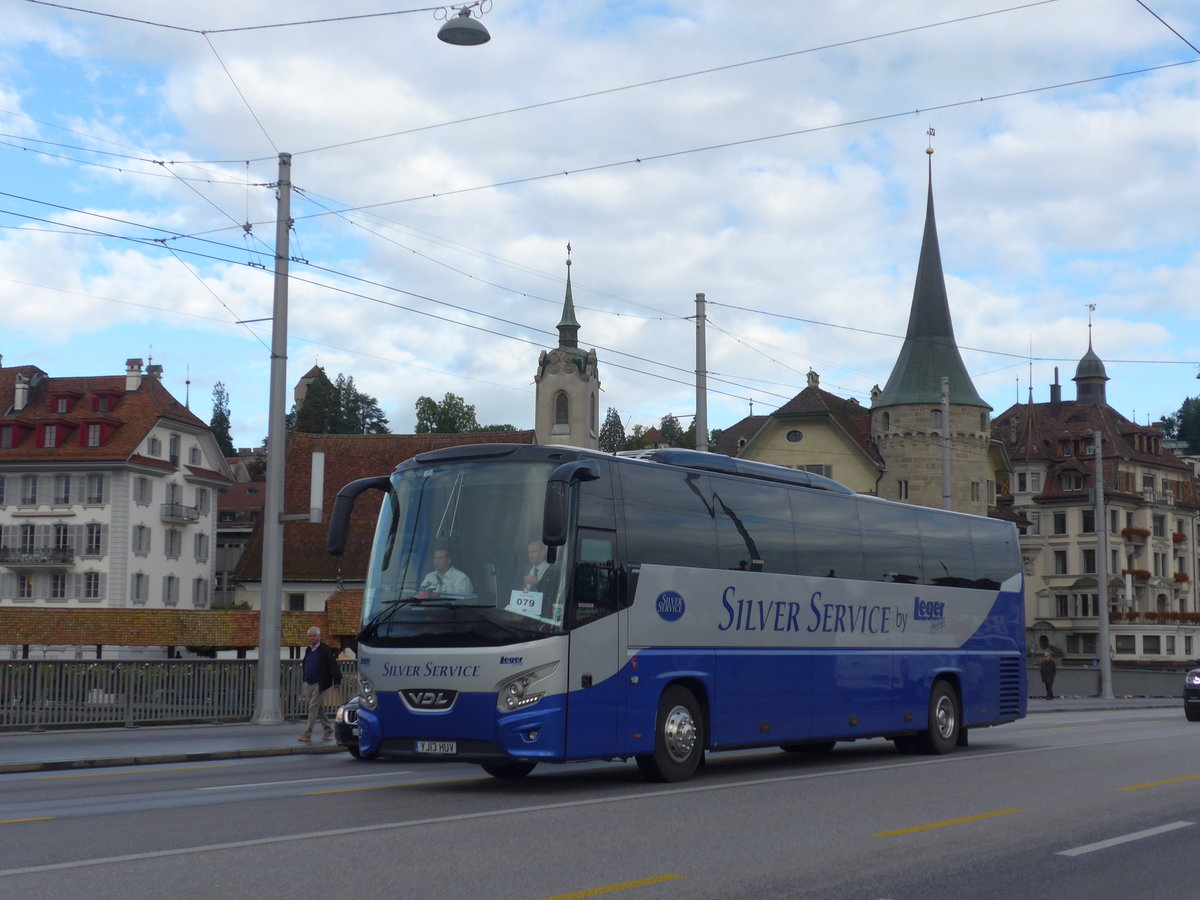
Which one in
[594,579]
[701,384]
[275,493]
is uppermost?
[701,384]

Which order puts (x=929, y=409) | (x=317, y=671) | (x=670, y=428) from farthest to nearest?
(x=670, y=428)
(x=929, y=409)
(x=317, y=671)

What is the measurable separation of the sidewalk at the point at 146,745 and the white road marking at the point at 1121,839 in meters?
12.3

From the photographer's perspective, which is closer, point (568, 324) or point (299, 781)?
point (299, 781)

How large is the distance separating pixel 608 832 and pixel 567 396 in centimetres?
9119

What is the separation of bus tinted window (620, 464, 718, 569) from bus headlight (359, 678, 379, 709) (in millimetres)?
2833

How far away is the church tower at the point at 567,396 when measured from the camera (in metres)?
101

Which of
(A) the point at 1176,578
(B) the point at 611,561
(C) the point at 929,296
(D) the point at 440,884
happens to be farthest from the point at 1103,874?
(A) the point at 1176,578

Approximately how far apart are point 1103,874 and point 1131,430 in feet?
313

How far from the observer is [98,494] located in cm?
7512

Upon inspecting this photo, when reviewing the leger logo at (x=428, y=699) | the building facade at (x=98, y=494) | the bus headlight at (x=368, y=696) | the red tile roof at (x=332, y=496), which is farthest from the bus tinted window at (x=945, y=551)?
the building facade at (x=98, y=494)

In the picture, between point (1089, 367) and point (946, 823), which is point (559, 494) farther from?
point (1089, 367)

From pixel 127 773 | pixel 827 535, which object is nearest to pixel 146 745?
pixel 127 773

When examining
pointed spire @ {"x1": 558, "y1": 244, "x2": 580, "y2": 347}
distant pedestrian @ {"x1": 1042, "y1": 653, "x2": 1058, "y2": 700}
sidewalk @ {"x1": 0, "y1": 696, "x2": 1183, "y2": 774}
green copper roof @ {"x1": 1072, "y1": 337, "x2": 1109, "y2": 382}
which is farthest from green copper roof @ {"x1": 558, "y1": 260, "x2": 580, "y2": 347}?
sidewalk @ {"x1": 0, "y1": 696, "x2": 1183, "y2": 774}

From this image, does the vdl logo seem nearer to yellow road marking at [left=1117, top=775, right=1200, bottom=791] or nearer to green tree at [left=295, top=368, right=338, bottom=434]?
yellow road marking at [left=1117, top=775, right=1200, bottom=791]
